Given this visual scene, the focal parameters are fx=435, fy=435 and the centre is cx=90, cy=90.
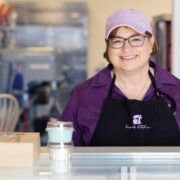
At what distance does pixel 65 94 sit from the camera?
20.6 feet

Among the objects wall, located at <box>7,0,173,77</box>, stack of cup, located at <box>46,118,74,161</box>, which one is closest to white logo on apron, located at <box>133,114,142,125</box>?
stack of cup, located at <box>46,118,74,161</box>

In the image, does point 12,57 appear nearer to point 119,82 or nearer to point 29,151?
point 119,82

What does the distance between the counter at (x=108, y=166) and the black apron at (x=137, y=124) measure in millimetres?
463

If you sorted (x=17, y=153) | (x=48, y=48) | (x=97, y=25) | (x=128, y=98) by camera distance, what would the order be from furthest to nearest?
(x=97, y=25), (x=48, y=48), (x=128, y=98), (x=17, y=153)

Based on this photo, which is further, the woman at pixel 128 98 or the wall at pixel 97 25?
the wall at pixel 97 25

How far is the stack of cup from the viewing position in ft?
4.26

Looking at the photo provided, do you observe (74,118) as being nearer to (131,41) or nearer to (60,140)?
(131,41)

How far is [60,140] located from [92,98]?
2.37 feet

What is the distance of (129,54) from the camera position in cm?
189

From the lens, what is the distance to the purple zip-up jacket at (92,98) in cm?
197

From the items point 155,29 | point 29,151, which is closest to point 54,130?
point 29,151

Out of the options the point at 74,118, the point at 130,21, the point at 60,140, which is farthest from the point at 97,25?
the point at 60,140

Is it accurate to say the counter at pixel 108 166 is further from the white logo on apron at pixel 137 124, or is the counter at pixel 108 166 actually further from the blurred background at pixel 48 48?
the blurred background at pixel 48 48

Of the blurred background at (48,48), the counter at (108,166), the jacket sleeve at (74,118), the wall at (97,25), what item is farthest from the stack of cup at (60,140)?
the wall at (97,25)
